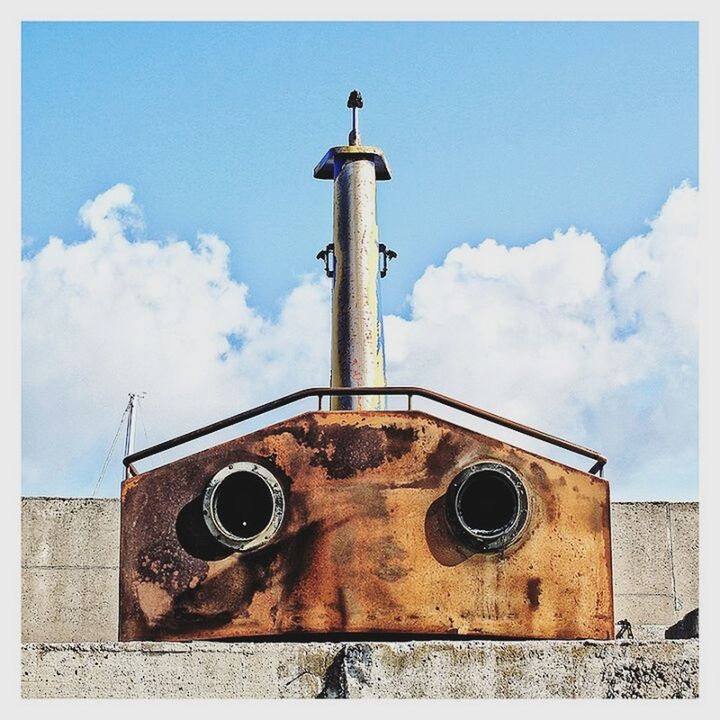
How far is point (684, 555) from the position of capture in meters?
11.0

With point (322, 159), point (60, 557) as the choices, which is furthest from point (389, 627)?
point (60, 557)

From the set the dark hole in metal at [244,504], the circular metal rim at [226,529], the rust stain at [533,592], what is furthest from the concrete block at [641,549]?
the circular metal rim at [226,529]

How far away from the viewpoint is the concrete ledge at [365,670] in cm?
593

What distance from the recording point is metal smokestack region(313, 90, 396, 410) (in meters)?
8.65

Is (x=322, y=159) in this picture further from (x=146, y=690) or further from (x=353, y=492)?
(x=146, y=690)

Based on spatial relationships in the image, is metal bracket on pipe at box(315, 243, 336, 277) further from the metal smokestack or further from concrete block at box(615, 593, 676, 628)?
concrete block at box(615, 593, 676, 628)

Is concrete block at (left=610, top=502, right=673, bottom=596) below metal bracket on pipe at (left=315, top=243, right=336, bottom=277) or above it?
Answer: below

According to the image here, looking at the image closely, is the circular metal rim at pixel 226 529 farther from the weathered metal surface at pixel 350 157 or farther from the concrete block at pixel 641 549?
the concrete block at pixel 641 549

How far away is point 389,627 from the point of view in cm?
654

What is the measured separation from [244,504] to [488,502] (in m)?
1.49

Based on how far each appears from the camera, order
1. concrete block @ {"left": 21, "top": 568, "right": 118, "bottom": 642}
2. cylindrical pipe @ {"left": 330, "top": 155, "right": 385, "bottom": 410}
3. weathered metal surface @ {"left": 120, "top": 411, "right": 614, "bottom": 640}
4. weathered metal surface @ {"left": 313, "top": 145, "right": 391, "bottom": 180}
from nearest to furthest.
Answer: weathered metal surface @ {"left": 120, "top": 411, "right": 614, "bottom": 640} → cylindrical pipe @ {"left": 330, "top": 155, "right": 385, "bottom": 410} → weathered metal surface @ {"left": 313, "top": 145, "right": 391, "bottom": 180} → concrete block @ {"left": 21, "top": 568, "right": 118, "bottom": 642}

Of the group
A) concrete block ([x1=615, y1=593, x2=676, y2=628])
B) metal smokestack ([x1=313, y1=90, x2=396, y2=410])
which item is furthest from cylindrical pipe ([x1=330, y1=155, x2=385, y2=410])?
concrete block ([x1=615, y1=593, x2=676, y2=628])

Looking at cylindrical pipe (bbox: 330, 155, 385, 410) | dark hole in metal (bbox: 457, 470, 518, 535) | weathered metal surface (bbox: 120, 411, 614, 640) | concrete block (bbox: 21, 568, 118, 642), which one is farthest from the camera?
concrete block (bbox: 21, 568, 118, 642)

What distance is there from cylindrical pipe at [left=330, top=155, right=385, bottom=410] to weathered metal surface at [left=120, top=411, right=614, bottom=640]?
1519mm
